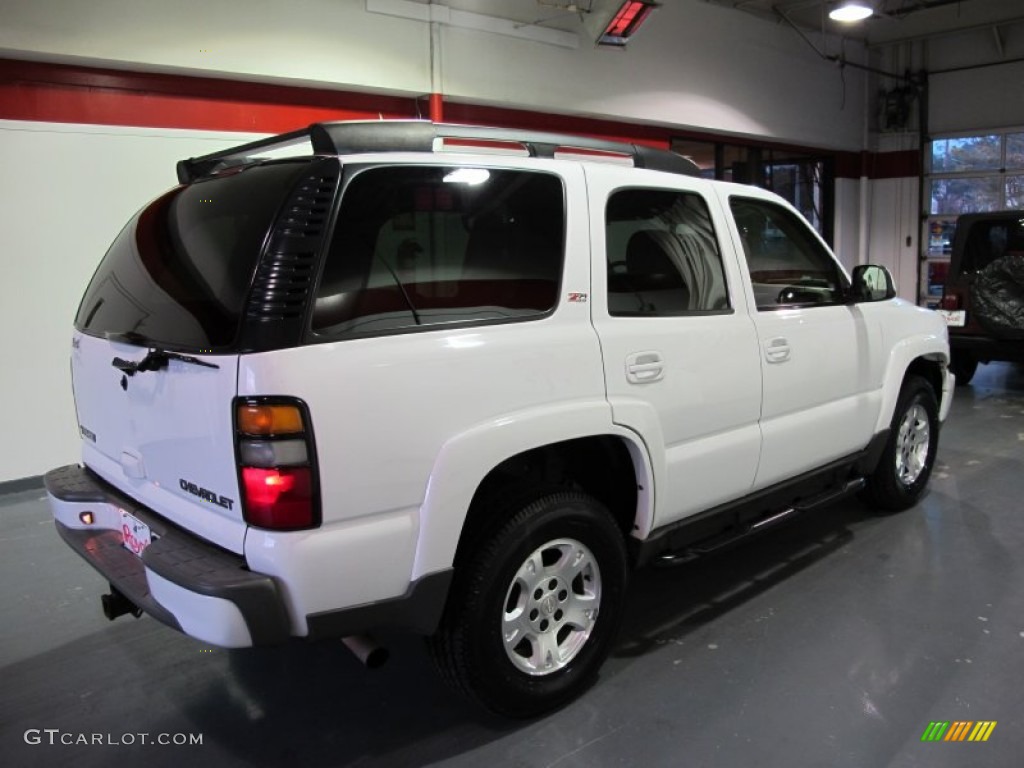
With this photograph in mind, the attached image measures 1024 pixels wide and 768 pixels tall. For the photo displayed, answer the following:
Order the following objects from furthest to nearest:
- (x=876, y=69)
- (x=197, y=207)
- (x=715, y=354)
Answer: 1. (x=876, y=69)
2. (x=715, y=354)
3. (x=197, y=207)

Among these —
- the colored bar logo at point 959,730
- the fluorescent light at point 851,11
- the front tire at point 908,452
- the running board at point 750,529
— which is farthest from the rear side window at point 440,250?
the fluorescent light at point 851,11

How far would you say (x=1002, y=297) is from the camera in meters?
7.29

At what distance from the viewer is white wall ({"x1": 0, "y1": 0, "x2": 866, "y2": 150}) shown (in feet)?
16.3

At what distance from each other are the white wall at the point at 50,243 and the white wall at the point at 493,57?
527mm

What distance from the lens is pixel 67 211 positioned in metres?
5.13

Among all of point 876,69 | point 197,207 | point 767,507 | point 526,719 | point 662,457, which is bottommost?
point 526,719

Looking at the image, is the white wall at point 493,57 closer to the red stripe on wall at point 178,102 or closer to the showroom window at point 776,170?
the red stripe on wall at point 178,102

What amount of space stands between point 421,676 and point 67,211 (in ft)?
13.5

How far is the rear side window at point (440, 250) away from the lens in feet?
6.73

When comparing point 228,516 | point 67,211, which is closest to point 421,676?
point 228,516

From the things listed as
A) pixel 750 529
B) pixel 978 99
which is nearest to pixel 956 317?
pixel 750 529

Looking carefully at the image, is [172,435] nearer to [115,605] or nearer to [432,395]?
[432,395]

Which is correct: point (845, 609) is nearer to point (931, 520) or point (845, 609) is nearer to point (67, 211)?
point (931, 520)

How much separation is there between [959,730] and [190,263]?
2.71m
